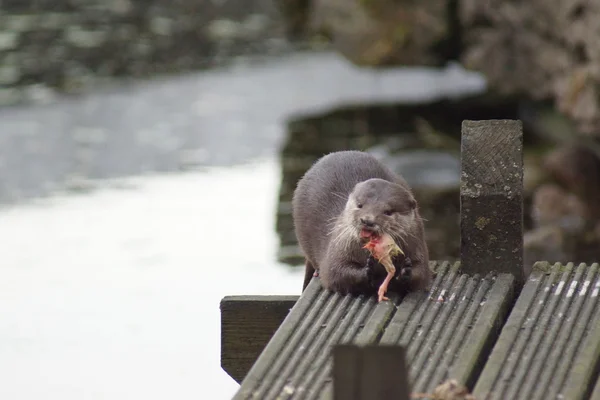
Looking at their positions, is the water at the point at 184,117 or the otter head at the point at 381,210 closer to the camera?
the otter head at the point at 381,210

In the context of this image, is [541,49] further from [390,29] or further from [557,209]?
[390,29]

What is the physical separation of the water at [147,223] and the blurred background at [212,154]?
0.02 metres

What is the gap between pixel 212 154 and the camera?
1055 centimetres

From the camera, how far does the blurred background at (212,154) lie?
22.0 feet

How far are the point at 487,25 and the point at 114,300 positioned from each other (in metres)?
3.66

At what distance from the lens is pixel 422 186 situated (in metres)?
9.15

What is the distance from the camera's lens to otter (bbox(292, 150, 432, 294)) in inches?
128

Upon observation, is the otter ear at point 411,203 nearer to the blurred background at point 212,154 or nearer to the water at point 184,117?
the blurred background at point 212,154

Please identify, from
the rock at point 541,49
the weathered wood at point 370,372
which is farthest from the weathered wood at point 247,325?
the rock at point 541,49

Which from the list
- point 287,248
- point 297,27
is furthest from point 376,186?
point 297,27

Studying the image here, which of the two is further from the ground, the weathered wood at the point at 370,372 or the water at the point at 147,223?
the weathered wood at the point at 370,372

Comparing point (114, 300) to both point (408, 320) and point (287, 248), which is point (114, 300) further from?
point (408, 320)

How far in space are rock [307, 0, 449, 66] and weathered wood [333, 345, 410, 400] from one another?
7.54 meters

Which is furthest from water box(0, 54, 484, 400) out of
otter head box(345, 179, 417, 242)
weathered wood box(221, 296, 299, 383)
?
otter head box(345, 179, 417, 242)
